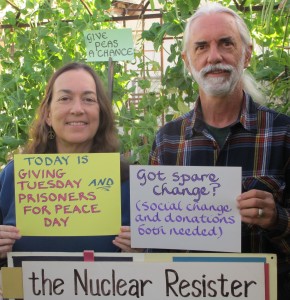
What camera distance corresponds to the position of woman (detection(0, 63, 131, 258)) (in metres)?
1.22

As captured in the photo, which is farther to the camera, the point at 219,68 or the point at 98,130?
the point at 98,130

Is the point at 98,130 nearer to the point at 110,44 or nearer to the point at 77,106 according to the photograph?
the point at 77,106

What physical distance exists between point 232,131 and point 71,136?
0.38 metres

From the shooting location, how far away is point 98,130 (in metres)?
1.36

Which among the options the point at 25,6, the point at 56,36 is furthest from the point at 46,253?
the point at 25,6

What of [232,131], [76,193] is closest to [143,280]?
[76,193]

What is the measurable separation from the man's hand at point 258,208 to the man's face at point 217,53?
0.27 m

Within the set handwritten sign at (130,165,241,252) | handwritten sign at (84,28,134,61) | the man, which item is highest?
handwritten sign at (84,28,134,61)

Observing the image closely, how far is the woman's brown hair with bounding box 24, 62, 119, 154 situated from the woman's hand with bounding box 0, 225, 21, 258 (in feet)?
0.91

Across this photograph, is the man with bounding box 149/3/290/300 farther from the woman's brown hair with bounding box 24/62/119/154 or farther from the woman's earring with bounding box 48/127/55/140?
the woman's earring with bounding box 48/127/55/140

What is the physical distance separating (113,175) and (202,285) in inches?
11.4

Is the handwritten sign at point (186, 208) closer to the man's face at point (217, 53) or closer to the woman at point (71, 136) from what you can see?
the woman at point (71, 136)

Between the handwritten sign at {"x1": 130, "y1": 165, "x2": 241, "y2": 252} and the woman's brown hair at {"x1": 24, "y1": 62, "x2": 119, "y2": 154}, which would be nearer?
the handwritten sign at {"x1": 130, "y1": 165, "x2": 241, "y2": 252}

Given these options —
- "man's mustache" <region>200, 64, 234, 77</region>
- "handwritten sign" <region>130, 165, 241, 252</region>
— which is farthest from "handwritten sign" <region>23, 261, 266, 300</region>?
"man's mustache" <region>200, 64, 234, 77</region>
